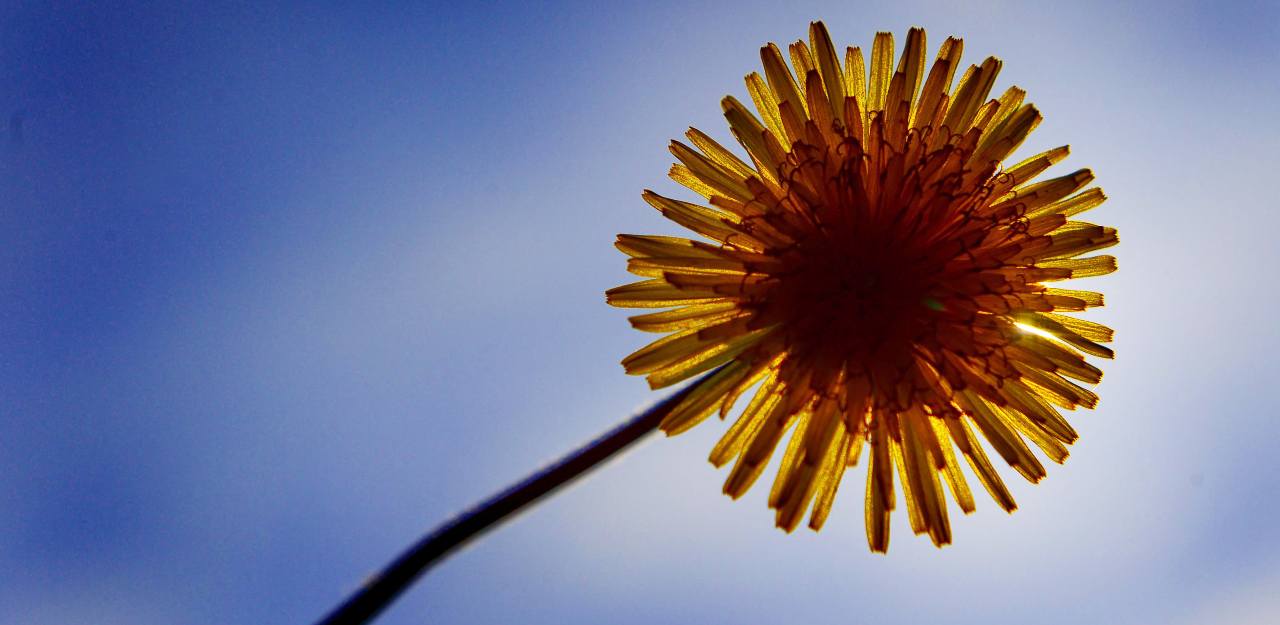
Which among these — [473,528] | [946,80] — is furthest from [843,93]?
[473,528]

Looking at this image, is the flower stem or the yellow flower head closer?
the flower stem

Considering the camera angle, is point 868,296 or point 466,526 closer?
point 466,526

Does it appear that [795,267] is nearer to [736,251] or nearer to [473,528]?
[736,251]

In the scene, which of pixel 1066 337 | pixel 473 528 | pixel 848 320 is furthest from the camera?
pixel 1066 337
